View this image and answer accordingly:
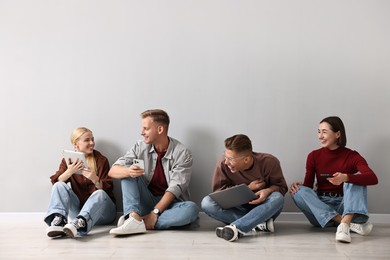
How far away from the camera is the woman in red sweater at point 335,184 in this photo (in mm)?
3676

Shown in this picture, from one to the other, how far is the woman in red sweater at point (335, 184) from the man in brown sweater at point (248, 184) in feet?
0.82

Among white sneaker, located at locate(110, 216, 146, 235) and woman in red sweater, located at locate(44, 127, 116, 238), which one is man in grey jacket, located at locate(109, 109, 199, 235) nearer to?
white sneaker, located at locate(110, 216, 146, 235)

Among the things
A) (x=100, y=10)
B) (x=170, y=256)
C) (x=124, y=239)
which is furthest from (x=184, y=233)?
(x=100, y=10)

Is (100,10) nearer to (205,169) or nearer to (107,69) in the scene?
(107,69)

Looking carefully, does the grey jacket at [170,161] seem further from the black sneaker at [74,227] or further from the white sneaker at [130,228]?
the black sneaker at [74,227]

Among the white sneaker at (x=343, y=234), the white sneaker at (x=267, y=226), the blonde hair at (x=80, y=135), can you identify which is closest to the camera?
the white sneaker at (x=343, y=234)

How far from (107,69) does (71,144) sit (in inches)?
26.4

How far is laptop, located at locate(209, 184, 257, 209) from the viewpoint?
11.6ft

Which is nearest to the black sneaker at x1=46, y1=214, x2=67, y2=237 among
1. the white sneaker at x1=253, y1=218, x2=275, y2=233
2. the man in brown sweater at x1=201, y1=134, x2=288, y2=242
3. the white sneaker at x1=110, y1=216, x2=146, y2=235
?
the white sneaker at x1=110, y1=216, x2=146, y2=235

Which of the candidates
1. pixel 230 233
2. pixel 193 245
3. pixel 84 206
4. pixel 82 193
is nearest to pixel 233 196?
pixel 230 233

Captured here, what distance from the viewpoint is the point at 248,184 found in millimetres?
3850

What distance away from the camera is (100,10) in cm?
434

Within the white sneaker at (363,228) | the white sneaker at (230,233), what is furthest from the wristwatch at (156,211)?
the white sneaker at (363,228)

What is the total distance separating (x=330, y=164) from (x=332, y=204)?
29 cm
